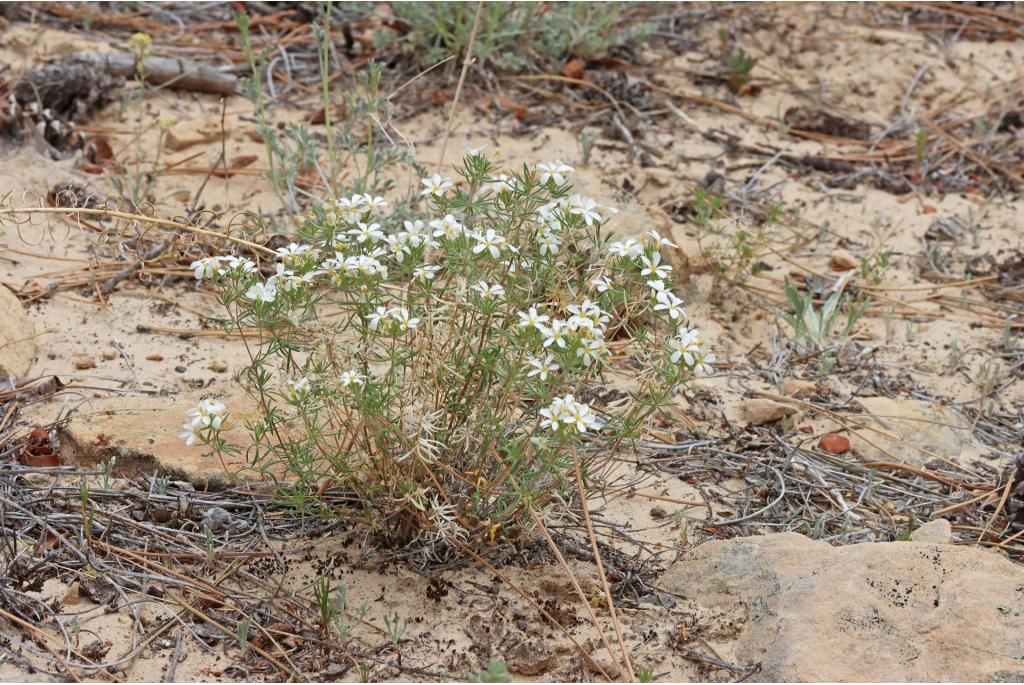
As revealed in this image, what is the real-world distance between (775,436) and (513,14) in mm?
3294

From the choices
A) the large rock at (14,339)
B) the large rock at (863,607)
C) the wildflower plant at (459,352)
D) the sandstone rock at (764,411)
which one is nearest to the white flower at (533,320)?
the wildflower plant at (459,352)

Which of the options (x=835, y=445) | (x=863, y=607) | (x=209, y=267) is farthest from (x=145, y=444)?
(x=835, y=445)

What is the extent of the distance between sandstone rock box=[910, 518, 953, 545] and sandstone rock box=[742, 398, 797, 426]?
0.76 meters

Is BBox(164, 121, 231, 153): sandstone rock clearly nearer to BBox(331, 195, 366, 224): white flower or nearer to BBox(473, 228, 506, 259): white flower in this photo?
BBox(331, 195, 366, 224): white flower

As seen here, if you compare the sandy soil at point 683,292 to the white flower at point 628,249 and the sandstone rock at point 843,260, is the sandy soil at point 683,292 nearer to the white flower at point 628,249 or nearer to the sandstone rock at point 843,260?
the sandstone rock at point 843,260

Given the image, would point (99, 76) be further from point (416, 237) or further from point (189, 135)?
point (416, 237)

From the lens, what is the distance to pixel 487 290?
262cm

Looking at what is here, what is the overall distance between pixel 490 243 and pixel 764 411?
169 cm

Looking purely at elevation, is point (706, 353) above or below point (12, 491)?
above

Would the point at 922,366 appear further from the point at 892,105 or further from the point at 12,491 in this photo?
the point at 12,491

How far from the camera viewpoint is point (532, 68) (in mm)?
6066

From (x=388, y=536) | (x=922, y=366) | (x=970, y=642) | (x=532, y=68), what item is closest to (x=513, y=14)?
(x=532, y=68)

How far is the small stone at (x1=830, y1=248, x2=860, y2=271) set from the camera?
508cm

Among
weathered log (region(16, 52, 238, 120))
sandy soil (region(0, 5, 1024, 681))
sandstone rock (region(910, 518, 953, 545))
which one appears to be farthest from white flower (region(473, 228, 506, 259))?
weathered log (region(16, 52, 238, 120))
